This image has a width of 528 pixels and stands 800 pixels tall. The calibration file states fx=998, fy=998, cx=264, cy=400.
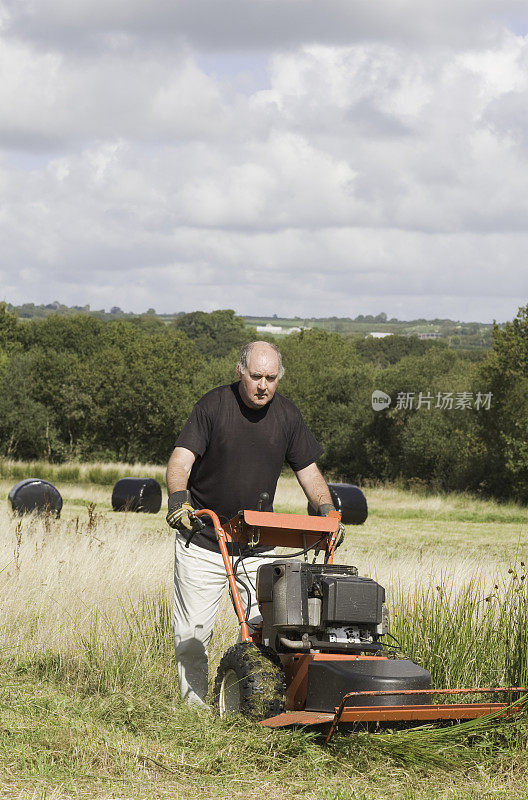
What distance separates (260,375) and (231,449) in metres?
0.48

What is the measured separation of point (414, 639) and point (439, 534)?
15918 mm

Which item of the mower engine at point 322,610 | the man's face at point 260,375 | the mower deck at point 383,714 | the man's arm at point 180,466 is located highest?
the man's face at point 260,375

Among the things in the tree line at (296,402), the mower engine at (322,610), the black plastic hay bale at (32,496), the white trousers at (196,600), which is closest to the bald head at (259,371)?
the white trousers at (196,600)

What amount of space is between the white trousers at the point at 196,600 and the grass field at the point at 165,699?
267 mm

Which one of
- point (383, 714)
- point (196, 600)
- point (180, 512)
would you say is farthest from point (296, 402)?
point (383, 714)

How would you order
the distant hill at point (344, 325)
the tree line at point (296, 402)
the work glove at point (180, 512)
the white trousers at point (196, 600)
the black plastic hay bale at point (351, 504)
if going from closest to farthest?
1. the work glove at point (180, 512)
2. the white trousers at point (196, 600)
3. the black plastic hay bale at point (351, 504)
4. the tree line at point (296, 402)
5. the distant hill at point (344, 325)

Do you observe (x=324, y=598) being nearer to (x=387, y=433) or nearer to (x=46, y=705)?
(x=46, y=705)

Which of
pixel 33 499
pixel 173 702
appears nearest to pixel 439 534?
pixel 33 499

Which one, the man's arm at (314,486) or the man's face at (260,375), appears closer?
the man's face at (260,375)

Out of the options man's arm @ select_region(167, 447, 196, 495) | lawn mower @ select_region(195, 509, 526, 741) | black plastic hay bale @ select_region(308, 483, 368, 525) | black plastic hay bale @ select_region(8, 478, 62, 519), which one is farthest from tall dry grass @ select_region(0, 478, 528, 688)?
black plastic hay bale @ select_region(308, 483, 368, 525)

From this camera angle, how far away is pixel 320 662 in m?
4.48

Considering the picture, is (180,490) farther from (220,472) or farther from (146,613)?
(146,613)

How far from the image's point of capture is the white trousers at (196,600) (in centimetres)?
574

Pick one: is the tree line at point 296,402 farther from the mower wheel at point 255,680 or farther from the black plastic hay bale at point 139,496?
the mower wheel at point 255,680
